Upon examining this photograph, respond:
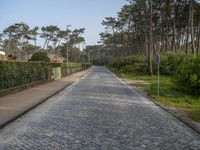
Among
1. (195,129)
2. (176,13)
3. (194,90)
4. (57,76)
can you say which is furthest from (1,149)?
(176,13)

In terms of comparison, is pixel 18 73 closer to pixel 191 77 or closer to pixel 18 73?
pixel 18 73

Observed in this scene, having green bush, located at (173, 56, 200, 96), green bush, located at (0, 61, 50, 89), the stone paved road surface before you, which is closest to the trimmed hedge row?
green bush, located at (0, 61, 50, 89)

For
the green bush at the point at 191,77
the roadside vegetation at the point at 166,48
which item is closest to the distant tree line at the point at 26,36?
the roadside vegetation at the point at 166,48

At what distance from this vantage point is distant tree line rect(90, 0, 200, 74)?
49.0 m

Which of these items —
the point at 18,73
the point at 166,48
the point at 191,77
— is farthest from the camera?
the point at 166,48

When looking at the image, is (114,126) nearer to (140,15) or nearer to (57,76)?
(57,76)

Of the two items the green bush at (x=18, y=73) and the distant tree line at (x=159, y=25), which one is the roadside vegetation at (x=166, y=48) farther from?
the green bush at (x=18, y=73)

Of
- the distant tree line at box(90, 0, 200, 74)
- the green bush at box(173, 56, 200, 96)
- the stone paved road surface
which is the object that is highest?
the distant tree line at box(90, 0, 200, 74)

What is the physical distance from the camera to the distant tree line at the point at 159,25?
161ft

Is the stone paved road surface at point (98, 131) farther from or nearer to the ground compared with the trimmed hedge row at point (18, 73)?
nearer to the ground

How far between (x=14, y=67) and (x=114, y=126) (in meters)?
14.5

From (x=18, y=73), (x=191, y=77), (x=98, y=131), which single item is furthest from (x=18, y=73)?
(x=98, y=131)

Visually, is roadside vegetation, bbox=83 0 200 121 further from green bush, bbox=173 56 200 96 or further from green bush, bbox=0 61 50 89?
green bush, bbox=0 61 50 89

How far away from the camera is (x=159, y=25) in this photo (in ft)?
247
